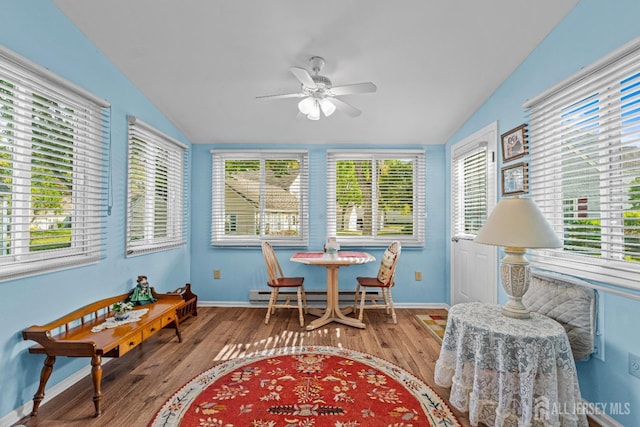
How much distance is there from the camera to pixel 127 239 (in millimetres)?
2789

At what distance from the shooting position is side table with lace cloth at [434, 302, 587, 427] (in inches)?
59.6

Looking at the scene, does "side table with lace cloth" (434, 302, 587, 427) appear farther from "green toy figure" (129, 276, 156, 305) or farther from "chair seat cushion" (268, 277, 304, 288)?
"green toy figure" (129, 276, 156, 305)

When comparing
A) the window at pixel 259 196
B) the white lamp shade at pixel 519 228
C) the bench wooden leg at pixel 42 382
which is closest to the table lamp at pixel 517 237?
the white lamp shade at pixel 519 228

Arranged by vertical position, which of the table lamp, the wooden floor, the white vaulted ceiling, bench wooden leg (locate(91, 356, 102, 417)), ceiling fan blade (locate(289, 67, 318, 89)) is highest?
the white vaulted ceiling

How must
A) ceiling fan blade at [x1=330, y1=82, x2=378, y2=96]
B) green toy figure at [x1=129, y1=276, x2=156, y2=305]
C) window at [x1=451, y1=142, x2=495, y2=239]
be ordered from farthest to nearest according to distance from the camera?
1. window at [x1=451, y1=142, x2=495, y2=239]
2. green toy figure at [x1=129, y1=276, x2=156, y2=305]
3. ceiling fan blade at [x1=330, y1=82, x2=378, y2=96]

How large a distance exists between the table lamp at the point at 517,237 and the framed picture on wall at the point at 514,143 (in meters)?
0.95

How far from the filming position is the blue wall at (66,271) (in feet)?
5.79

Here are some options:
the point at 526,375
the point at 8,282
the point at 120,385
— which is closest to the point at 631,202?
the point at 526,375

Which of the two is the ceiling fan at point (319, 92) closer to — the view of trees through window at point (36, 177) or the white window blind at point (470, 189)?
the view of trees through window at point (36, 177)

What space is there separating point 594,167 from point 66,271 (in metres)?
3.65

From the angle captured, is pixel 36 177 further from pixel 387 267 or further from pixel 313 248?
pixel 387 267

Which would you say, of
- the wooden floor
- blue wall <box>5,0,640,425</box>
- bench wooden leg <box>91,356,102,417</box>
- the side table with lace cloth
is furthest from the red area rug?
blue wall <box>5,0,640,425</box>

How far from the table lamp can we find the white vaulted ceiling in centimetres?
135

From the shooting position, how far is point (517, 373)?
5.24 ft
